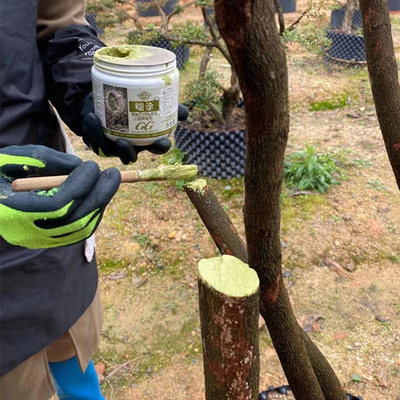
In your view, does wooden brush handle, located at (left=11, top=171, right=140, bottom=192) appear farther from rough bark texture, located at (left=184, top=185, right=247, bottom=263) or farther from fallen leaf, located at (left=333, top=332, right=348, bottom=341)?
fallen leaf, located at (left=333, top=332, right=348, bottom=341)

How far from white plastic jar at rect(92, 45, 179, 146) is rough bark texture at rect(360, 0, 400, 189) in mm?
535

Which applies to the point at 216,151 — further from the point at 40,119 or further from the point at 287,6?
the point at 287,6

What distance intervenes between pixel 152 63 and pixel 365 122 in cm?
338

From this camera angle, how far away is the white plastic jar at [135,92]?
96 cm

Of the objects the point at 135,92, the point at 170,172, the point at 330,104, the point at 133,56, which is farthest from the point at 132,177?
the point at 330,104

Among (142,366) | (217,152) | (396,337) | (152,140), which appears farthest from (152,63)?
(217,152)

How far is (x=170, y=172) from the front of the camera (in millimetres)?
962

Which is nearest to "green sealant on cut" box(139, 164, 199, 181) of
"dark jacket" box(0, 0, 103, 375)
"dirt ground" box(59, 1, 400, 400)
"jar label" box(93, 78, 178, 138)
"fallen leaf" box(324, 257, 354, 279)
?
"jar label" box(93, 78, 178, 138)

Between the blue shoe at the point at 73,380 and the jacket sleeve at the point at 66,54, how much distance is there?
77 centimetres

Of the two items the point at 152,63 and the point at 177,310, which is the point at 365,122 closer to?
the point at 177,310

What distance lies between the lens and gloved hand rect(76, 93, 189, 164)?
1.07 metres

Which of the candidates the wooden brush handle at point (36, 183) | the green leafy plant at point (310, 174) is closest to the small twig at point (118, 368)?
the wooden brush handle at point (36, 183)

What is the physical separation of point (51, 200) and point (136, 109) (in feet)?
1.10

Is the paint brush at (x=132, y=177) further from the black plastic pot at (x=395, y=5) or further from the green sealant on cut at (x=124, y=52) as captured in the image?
the black plastic pot at (x=395, y=5)
